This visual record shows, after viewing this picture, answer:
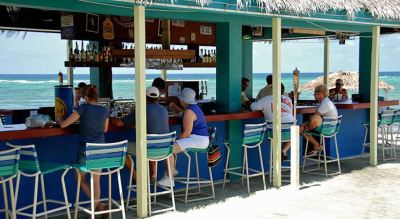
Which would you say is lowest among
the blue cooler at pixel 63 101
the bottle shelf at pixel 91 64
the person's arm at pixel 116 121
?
the person's arm at pixel 116 121

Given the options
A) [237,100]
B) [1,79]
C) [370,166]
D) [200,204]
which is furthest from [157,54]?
[1,79]

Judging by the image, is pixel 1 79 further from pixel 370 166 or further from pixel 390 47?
pixel 370 166

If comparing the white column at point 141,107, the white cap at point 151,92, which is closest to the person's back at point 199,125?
the white cap at point 151,92

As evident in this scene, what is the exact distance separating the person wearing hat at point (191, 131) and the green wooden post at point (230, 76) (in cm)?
106

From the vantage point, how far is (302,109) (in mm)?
8555

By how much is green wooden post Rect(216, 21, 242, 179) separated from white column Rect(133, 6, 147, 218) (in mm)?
1952

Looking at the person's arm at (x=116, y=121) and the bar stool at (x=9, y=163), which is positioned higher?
the person's arm at (x=116, y=121)

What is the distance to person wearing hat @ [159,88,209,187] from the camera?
6.41 m

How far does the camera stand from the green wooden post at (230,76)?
7566 millimetres

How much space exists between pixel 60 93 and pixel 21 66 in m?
44.3

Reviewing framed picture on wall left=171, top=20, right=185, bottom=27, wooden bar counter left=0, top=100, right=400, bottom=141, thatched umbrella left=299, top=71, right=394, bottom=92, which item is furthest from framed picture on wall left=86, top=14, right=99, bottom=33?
thatched umbrella left=299, top=71, right=394, bottom=92

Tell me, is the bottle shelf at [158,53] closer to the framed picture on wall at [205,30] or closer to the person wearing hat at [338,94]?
the framed picture on wall at [205,30]

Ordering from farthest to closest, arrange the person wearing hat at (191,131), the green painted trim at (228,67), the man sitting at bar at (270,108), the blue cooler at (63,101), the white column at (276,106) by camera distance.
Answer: the man sitting at bar at (270,108)
the green painted trim at (228,67)
the white column at (276,106)
the person wearing hat at (191,131)
the blue cooler at (63,101)

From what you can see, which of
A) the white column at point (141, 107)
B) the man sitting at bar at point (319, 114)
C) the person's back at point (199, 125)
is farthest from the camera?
the man sitting at bar at point (319, 114)
